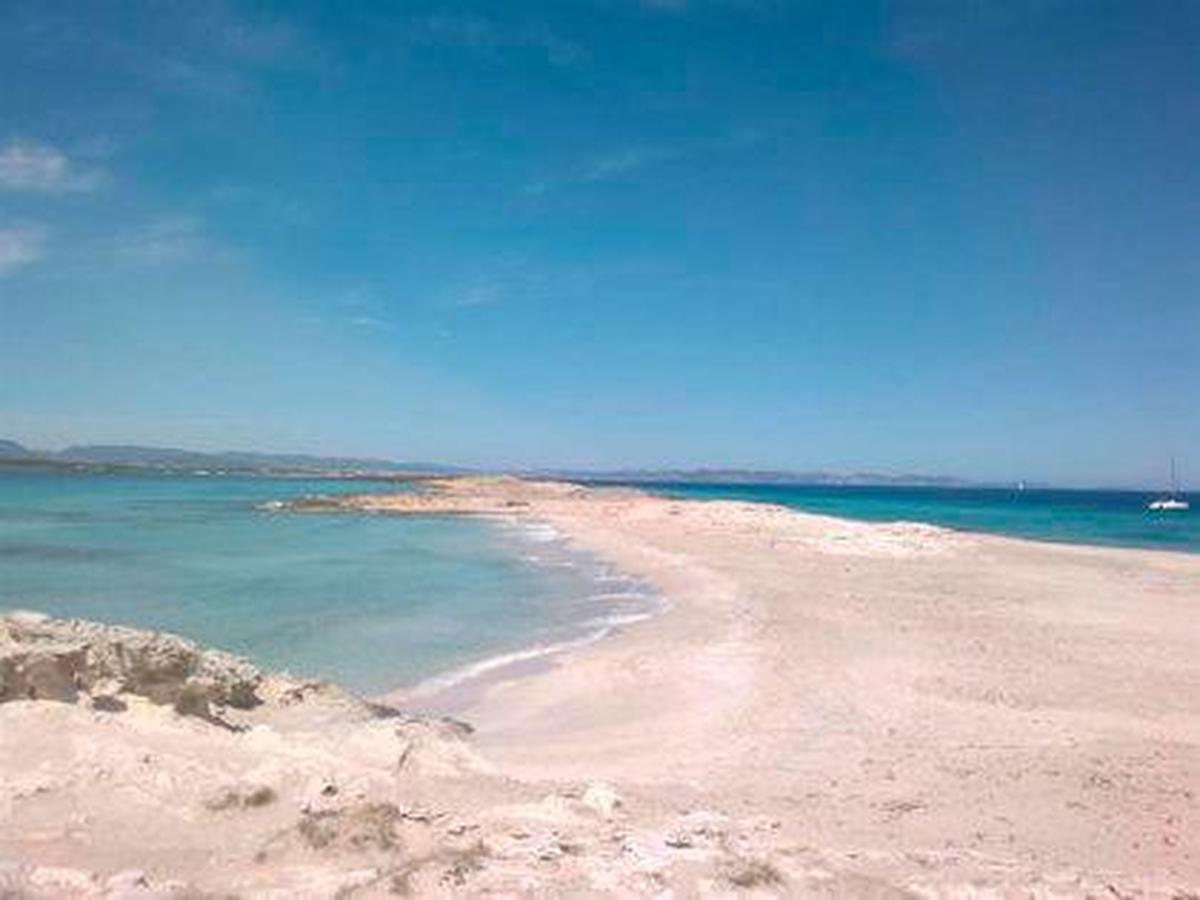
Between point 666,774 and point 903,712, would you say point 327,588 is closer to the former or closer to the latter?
point 903,712

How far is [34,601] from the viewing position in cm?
2242

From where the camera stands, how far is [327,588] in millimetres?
25875

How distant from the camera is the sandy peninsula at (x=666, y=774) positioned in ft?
18.2

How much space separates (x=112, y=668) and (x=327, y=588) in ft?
61.8

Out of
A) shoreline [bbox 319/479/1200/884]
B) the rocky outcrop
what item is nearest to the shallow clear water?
shoreline [bbox 319/479/1200/884]

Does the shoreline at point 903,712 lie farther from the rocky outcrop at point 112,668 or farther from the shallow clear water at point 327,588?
the rocky outcrop at point 112,668

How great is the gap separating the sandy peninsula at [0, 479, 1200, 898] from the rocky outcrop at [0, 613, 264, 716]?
1.6 inches

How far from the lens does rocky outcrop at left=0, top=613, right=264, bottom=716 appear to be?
6922 mm

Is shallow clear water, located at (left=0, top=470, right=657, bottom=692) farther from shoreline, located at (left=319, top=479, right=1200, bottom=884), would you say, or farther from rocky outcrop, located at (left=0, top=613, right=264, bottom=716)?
rocky outcrop, located at (left=0, top=613, right=264, bottom=716)

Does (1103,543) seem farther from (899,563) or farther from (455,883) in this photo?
(455,883)

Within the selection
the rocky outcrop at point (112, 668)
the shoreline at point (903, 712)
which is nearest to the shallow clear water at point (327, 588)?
the shoreline at point (903, 712)

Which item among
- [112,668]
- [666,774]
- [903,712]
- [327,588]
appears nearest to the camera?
[112,668]

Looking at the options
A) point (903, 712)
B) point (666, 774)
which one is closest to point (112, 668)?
point (666, 774)

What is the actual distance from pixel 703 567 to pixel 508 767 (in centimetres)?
2269
